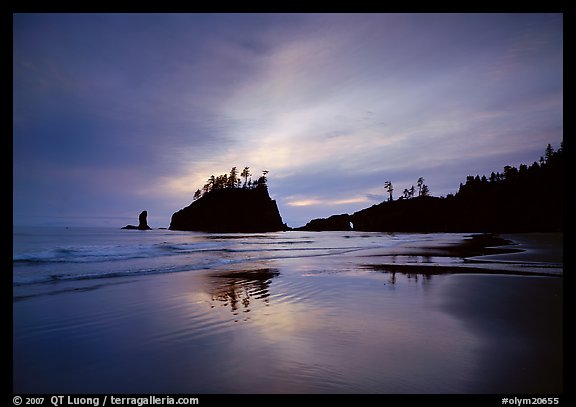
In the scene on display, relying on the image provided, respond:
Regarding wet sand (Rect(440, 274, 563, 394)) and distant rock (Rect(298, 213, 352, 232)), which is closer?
wet sand (Rect(440, 274, 563, 394))

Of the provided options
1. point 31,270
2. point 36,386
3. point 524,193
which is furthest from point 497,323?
point 524,193

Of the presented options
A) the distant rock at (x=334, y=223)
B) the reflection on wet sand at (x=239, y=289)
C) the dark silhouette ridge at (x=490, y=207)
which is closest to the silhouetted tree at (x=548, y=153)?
the dark silhouette ridge at (x=490, y=207)

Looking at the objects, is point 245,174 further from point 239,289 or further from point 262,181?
point 239,289

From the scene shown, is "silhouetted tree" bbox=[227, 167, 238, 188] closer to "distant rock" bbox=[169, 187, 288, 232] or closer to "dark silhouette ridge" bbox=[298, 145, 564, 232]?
"distant rock" bbox=[169, 187, 288, 232]

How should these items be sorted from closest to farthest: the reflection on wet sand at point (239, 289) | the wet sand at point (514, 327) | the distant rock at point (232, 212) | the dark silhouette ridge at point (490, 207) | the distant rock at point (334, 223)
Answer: the wet sand at point (514, 327) < the reflection on wet sand at point (239, 289) < the dark silhouette ridge at point (490, 207) < the distant rock at point (232, 212) < the distant rock at point (334, 223)

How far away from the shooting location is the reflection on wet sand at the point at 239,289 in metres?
7.04

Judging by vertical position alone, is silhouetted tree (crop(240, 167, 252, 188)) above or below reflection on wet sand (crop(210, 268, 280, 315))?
above

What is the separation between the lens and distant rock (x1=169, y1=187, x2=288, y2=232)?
341 feet

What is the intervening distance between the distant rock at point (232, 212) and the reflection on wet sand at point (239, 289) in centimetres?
9189

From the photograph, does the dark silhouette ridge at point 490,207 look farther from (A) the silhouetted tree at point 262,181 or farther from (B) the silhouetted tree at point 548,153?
(A) the silhouetted tree at point 262,181

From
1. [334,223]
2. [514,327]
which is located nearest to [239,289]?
[514,327]

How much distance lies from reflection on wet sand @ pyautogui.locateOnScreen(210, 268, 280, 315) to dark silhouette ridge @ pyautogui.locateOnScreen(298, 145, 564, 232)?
195 feet

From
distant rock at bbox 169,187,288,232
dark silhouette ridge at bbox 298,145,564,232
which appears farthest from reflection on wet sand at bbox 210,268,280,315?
distant rock at bbox 169,187,288,232
